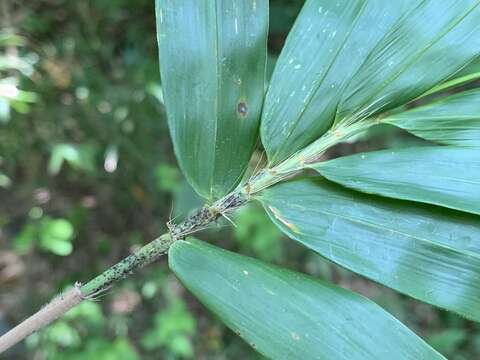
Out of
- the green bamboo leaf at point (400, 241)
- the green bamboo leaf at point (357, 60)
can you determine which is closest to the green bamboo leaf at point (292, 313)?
the green bamboo leaf at point (400, 241)

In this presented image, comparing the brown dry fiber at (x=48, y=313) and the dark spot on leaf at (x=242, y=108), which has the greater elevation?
the dark spot on leaf at (x=242, y=108)

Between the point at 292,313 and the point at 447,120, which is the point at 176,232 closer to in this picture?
the point at 292,313

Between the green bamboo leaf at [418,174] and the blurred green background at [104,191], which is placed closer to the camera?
the green bamboo leaf at [418,174]

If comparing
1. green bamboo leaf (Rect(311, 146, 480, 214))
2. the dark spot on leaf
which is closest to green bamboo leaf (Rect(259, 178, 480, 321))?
green bamboo leaf (Rect(311, 146, 480, 214))

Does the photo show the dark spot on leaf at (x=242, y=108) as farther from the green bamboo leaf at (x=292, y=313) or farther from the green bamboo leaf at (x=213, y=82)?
the green bamboo leaf at (x=292, y=313)

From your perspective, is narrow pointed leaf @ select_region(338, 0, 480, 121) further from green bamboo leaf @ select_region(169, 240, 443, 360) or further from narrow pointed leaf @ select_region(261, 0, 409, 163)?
green bamboo leaf @ select_region(169, 240, 443, 360)

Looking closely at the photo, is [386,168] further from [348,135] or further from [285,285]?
[285,285]

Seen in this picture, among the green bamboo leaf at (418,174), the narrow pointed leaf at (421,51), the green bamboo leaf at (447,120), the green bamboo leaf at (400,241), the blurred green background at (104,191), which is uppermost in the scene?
the narrow pointed leaf at (421,51)
